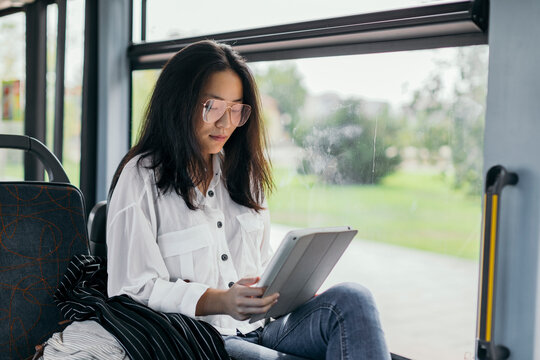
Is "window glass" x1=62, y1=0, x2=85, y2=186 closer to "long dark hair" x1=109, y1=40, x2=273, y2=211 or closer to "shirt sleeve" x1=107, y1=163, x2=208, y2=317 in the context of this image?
"long dark hair" x1=109, y1=40, x2=273, y2=211

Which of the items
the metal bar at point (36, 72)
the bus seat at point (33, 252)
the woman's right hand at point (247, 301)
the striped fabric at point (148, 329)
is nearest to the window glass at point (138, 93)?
the metal bar at point (36, 72)

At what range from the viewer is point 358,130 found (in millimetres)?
2055

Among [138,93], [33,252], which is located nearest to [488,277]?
[33,252]

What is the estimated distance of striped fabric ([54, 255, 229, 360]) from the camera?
4.33 ft

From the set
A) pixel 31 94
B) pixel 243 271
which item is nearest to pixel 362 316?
pixel 243 271

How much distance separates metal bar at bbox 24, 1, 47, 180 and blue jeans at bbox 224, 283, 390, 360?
2708mm

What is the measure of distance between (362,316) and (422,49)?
0.87 metres

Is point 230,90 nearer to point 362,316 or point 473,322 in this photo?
point 362,316

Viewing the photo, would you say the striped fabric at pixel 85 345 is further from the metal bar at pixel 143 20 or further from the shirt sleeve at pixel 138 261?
the metal bar at pixel 143 20

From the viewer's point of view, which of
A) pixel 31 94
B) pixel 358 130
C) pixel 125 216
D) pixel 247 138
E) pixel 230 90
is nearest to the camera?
pixel 125 216

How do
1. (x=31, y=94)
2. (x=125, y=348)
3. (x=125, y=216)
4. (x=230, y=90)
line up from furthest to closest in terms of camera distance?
(x=31, y=94) < (x=230, y=90) < (x=125, y=216) < (x=125, y=348)

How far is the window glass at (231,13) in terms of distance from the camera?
6.73 feet

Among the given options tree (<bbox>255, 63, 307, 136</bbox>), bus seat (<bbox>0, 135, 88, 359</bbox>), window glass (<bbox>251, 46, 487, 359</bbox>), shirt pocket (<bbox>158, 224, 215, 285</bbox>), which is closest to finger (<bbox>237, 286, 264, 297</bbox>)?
shirt pocket (<bbox>158, 224, 215, 285</bbox>)

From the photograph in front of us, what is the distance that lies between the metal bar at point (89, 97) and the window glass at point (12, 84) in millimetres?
1058
